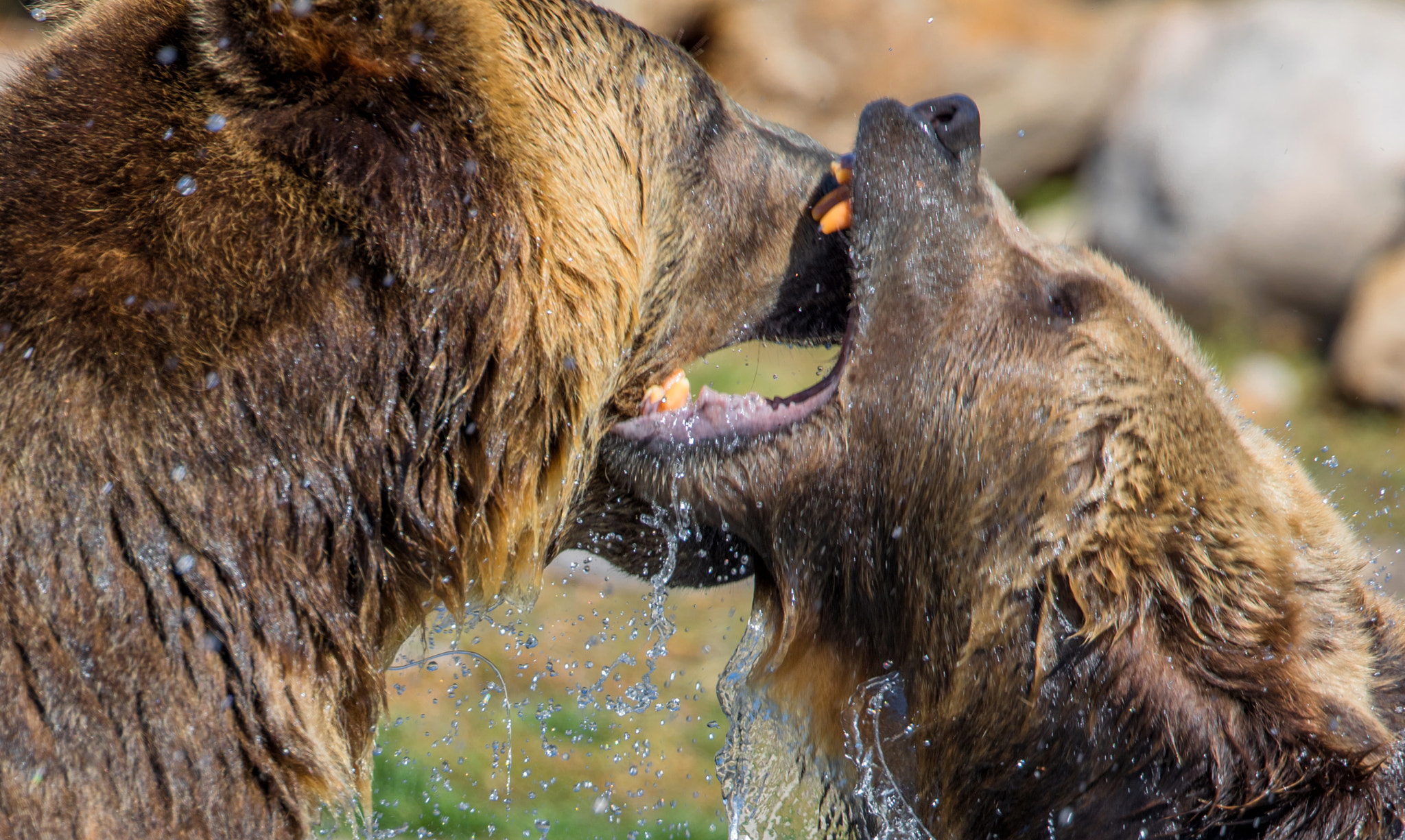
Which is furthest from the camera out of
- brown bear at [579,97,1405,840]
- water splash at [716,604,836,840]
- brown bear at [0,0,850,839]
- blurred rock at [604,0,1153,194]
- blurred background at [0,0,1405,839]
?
blurred rock at [604,0,1153,194]

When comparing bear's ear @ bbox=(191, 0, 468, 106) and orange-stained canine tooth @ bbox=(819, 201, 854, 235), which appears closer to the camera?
bear's ear @ bbox=(191, 0, 468, 106)

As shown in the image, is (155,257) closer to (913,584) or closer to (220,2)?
(220,2)

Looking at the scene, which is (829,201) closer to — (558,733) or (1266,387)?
(558,733)

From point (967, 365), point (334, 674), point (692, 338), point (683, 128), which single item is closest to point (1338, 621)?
point (967, 365)

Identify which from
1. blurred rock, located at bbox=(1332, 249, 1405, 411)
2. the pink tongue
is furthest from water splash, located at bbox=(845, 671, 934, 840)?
blurred rock, located at bbox=(1332, 249, 1405, 411)

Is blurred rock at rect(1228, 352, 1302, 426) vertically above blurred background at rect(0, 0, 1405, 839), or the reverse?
blurred background at rect(0, 0, 1405, 839)

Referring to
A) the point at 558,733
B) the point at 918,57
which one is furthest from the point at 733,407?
the point at 918,57

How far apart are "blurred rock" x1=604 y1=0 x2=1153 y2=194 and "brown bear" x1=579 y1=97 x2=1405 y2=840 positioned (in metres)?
6.79

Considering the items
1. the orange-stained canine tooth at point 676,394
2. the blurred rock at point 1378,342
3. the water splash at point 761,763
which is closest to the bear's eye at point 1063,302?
the orange-stained canine tooth at point 676,394

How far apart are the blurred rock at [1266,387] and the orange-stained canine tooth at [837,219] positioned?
670 cm

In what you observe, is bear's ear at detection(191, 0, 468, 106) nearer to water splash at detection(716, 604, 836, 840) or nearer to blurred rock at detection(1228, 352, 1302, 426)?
water splash at detection(716, 604, 836, 840)

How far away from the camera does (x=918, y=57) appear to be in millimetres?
9938

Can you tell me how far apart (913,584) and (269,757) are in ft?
4.80

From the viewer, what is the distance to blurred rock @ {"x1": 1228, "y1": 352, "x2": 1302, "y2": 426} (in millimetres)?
9117
